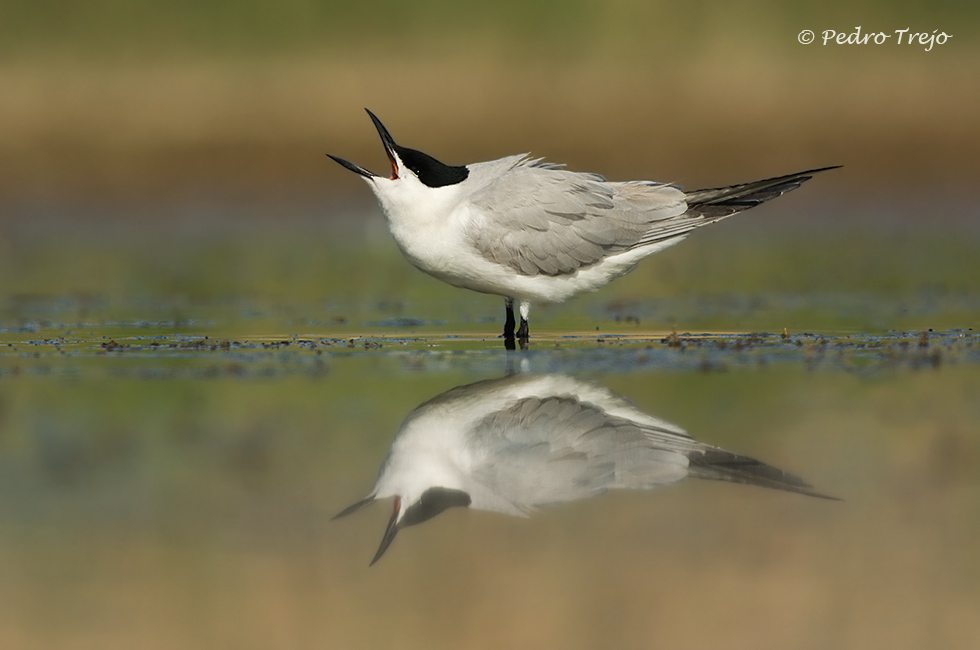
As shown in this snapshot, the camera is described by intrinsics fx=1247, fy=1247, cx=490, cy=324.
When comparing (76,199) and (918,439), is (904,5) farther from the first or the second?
(918,439)

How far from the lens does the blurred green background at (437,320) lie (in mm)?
3658

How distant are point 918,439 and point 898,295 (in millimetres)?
4347

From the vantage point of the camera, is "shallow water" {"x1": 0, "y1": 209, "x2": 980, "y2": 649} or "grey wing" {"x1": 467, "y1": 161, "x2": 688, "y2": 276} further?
"grey wing" {"x1": 467, "y1": 161, "x2": 688, "y2": 276}

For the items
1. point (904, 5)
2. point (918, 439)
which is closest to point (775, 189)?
point (918, 439)

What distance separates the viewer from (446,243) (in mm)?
7320

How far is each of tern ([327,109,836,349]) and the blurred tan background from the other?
7832 mm

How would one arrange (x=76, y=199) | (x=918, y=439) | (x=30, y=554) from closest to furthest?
1. (x=30, y=554)
2. (x=918, y=439)
3. (x=76, y=199)

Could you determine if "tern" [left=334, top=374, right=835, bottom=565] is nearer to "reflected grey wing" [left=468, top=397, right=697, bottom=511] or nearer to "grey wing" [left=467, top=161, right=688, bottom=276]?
"reflected grey wing" [left=468, top=397, right=697, bottom=511]

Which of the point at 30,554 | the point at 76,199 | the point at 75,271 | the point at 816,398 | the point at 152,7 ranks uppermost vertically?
the point at 152,7

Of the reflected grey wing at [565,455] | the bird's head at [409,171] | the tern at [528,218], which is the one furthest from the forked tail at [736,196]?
the reflected grey wing at [565,455]

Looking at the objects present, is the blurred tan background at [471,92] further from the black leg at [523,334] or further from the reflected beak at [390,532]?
the reflected beak at [390,532]

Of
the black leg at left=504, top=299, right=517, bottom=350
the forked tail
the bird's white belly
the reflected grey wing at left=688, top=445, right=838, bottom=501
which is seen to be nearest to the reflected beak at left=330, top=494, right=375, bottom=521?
the reflected grey wing at left=688, top=445, right=838, bottom=501

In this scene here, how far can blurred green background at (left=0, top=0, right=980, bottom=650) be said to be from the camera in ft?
12.0

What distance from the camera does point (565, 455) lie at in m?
4.87
